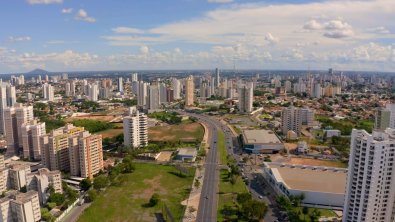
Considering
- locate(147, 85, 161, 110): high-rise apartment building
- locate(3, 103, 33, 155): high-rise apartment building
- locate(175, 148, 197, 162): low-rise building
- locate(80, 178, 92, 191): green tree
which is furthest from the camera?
locate(147, 85, 161, 110): high-rise apartment building

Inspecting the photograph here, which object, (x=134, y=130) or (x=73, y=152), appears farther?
(x=134, y=130)

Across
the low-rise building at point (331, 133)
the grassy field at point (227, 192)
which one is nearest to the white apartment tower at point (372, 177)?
the grassy field at point (227, 192)

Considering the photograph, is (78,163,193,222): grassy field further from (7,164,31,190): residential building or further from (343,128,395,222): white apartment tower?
(343,128,395,222): white apartment tower

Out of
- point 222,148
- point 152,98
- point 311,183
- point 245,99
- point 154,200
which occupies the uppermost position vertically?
point 152,98

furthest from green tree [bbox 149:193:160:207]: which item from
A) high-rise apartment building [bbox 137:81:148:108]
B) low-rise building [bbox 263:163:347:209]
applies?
high-rise apartment building [bbox 137:81:148:108]

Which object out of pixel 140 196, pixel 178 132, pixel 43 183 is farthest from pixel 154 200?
pixel 178 132

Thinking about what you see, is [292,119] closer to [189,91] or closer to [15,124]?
[189,91]

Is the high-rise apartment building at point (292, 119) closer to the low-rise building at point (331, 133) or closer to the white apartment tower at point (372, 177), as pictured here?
the low-rise building at point (331, 133)
